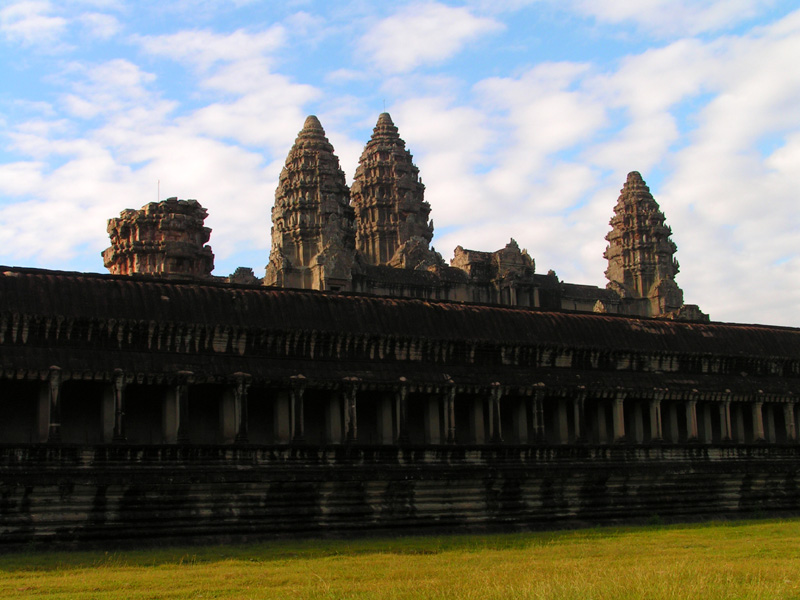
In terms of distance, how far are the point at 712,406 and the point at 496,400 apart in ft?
43.4

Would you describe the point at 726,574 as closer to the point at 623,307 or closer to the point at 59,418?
the point at 59,418

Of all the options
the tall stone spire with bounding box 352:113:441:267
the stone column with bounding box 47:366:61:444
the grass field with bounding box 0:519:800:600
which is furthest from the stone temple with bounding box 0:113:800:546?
the tall stone spire with bounding box 352:113:441:267

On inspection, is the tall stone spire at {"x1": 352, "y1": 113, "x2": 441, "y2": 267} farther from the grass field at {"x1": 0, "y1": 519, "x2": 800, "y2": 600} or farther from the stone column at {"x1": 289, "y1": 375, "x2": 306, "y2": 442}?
the grass field at {"x1": 0, "y1": 519, "x2": 800, "y2": 600}

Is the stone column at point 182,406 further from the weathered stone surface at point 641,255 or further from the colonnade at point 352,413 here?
the weathered stone surface at point 641,255

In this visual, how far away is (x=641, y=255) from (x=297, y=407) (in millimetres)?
73449

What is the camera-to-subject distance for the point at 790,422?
4491cm

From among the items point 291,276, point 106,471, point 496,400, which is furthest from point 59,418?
point 291,276

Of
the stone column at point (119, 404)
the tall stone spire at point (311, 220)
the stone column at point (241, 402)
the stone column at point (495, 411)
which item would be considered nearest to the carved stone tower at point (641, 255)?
the tall stone spire at point (311, 220)

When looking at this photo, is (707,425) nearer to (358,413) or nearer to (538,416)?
(538,416)

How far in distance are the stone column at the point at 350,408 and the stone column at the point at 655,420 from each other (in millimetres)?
12985

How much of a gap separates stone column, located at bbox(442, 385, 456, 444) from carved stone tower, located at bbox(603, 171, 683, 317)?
63.7m

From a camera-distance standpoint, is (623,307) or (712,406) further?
(623,307)

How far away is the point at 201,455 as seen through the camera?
99.0ft

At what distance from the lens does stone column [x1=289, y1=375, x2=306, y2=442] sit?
3288cm
